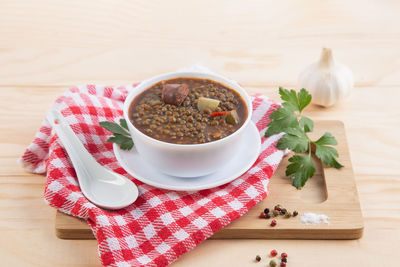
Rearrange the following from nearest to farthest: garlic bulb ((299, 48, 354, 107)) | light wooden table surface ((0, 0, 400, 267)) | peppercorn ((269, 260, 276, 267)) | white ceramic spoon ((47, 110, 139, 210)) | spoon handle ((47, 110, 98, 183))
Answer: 1. peppercorn ((269, 260, 276, 267))
2. light wooden table surface ((0, 0, 400, 267))
3. white ceramic spoon ((47, 110, 139, 210))
4. spoon handle ((47, 110, 98, 183))
5. garlic bulb ((299, 48, 354, 107))

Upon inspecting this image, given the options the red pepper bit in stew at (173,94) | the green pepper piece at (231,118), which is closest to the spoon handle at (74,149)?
the red pepper bit in stew at (173,94)

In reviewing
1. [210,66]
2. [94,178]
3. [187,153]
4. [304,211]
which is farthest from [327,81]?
[94,178]

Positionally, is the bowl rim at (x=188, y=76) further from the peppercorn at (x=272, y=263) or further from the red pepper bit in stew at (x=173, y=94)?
the peppercorn at (x=272, y=263)

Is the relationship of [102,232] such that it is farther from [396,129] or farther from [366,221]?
[396,129]

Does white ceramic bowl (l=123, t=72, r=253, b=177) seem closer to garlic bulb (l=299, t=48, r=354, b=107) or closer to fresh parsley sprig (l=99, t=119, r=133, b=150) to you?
fresh parsley sprig (l=99, t=119, r=133, b=150)

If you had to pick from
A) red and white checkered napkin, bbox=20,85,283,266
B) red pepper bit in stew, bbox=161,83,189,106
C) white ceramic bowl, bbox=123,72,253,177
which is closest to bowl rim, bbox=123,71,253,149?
white ceramic bowl, bbox=123,72,253,177

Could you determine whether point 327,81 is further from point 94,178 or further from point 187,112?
point 94,178
